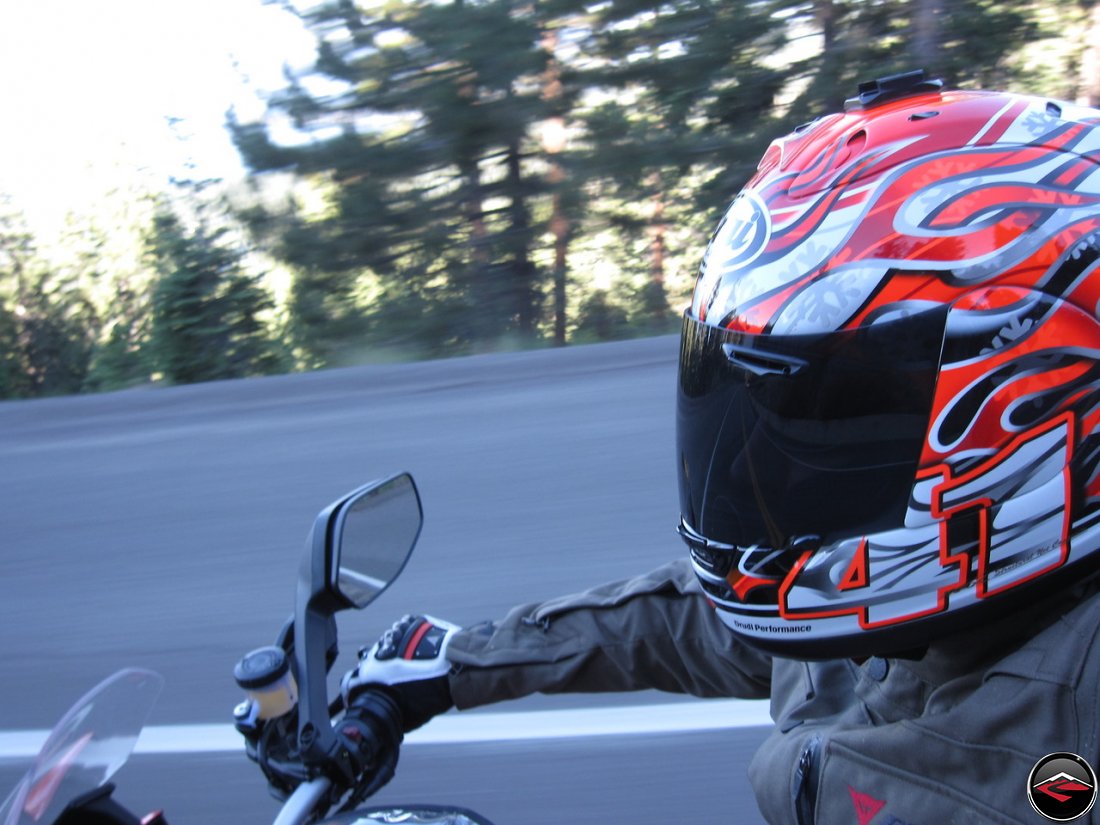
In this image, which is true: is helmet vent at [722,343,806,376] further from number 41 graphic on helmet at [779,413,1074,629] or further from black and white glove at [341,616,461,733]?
black and white glove at [341,616,461,733]

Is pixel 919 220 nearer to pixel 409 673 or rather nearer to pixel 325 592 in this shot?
pixel 325 592

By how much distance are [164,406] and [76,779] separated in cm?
344

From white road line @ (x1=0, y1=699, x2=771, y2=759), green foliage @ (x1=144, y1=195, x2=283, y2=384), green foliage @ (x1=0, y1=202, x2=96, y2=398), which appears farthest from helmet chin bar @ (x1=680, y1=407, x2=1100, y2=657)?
green foliage @ (x1=0, y1=202, x2=96, y2=398)

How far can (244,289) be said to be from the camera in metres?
10.2

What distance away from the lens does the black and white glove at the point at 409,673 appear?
72.1 inches

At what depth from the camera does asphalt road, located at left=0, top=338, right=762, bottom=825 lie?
261 cm

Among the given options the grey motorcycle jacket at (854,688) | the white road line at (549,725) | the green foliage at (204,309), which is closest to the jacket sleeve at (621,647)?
the grey motorcycle jacket at (854,688)

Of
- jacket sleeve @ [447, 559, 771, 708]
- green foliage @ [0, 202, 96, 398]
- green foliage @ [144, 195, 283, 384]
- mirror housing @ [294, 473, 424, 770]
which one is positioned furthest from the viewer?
green foliage @ [144, 195, 283, 384]

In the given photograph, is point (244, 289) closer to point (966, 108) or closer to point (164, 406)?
point (164, 406)

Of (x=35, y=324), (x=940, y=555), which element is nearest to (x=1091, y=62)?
(x=35, y=324)

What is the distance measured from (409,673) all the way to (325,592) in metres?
0.40

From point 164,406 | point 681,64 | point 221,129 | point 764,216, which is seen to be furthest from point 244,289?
point 764,216

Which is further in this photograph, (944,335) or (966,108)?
(966,108)

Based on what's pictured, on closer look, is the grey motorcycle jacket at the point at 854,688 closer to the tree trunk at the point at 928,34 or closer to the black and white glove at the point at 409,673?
the black and white glove at the point at 409,673
